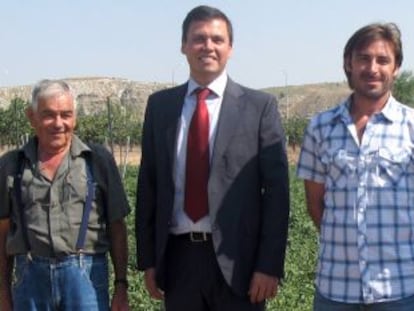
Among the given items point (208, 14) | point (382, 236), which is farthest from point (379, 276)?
point (208, 14)

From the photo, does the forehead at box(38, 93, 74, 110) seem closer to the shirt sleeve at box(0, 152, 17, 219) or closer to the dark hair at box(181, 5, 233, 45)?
the shirt sleeve at box(0, 152, 17, 219)

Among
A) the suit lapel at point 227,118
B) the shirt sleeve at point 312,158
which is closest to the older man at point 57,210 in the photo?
the suit lapel at point 227,118

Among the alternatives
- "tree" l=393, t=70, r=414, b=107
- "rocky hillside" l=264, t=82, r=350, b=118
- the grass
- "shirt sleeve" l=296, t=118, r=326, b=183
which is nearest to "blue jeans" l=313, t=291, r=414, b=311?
"shirt sleeve" l=296, t=118, r=326, b=183

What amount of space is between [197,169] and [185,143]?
145mm

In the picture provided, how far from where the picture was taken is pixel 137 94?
6744 centimetres

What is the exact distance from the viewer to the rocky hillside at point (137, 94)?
5859cm

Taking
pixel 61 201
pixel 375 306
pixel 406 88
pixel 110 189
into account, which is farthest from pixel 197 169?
pixel 406 88

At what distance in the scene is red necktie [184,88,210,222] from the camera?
342 cm

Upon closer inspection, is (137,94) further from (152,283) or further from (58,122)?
(58,122)

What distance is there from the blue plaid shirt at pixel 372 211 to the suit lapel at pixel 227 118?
517mm

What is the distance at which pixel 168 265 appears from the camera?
3.53 metres

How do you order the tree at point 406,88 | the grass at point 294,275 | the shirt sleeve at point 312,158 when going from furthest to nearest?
1. the tree at point 406,88
2. the grass at point 294,275
3. the shirt sleeve at point 312,158

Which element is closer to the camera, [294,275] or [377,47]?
[377,47]

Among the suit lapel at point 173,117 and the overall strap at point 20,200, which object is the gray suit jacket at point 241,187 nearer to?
the suit lapel at point 173,117
